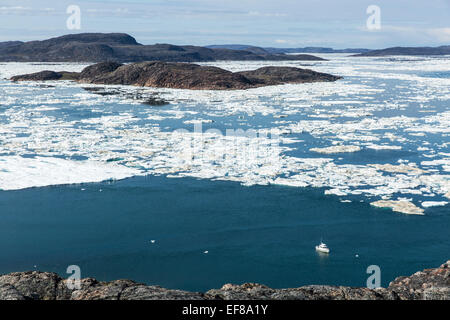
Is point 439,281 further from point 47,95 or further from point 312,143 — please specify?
point 47,95

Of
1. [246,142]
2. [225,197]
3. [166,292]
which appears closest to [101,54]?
[246,142]

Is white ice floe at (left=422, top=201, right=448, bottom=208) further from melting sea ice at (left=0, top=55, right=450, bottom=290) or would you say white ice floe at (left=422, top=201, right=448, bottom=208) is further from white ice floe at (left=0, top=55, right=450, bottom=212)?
white ice floe at (left=0, top=55, right=450, bottom=212)

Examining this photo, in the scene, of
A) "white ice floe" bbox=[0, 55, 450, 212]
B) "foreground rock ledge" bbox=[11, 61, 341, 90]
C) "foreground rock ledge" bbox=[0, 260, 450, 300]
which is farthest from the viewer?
"foreground rock ledge" bbox=[11, 61, 341, 90]

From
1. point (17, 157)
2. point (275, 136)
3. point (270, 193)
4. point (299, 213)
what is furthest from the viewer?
point (275, 136)

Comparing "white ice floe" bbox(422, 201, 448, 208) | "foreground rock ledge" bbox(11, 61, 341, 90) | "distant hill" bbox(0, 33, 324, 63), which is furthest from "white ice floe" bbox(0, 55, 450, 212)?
"distant hill" bbox(0, 33, 324, 63)

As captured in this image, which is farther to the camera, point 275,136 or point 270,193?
point 275,136
